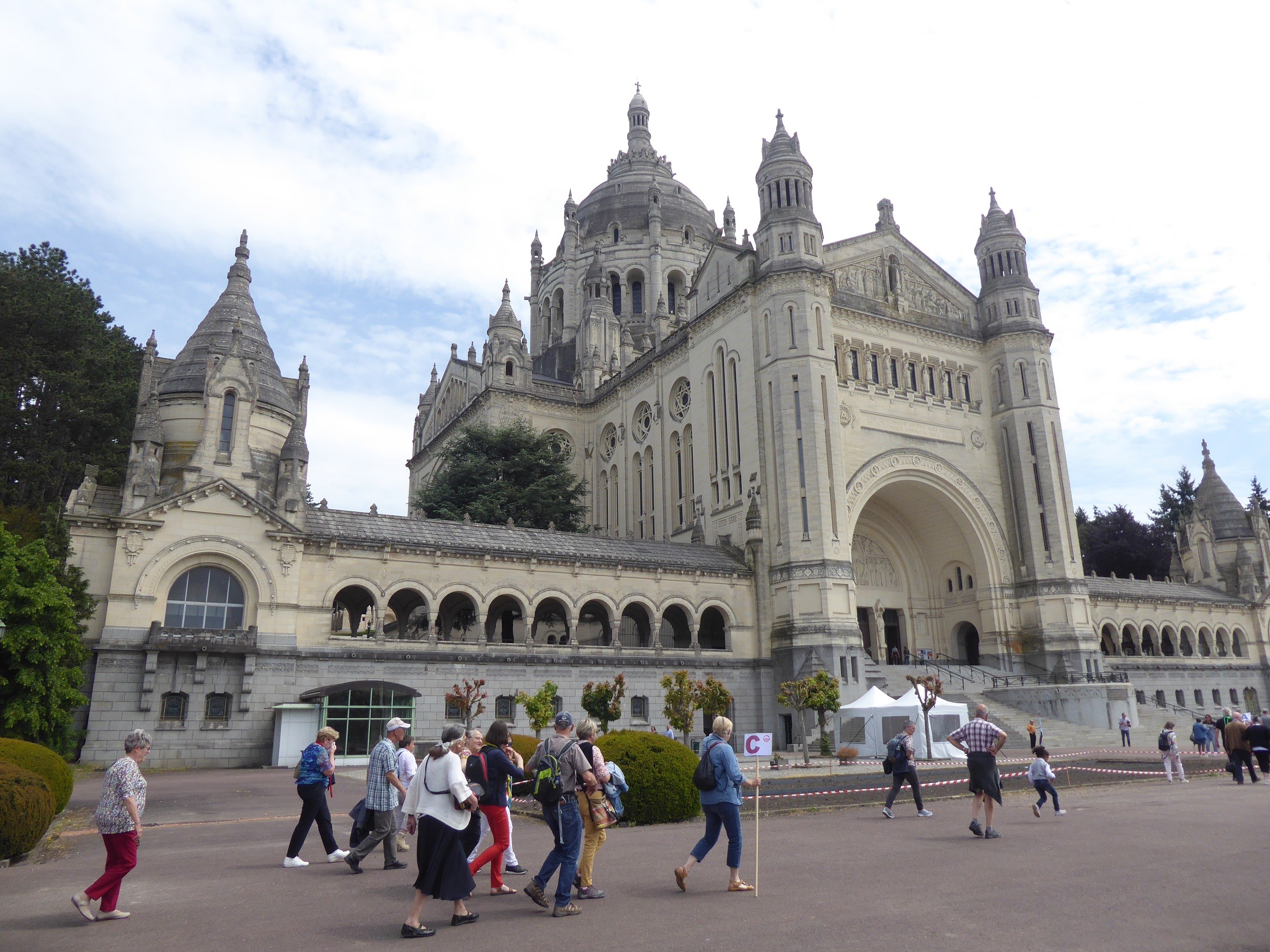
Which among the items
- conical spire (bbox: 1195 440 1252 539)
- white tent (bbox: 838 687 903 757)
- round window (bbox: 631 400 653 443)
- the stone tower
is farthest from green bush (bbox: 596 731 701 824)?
conical spire (bbox: 1195 440 1252 539)

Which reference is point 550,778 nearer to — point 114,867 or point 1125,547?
point 114,867

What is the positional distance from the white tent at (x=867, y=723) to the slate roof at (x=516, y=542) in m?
8.52

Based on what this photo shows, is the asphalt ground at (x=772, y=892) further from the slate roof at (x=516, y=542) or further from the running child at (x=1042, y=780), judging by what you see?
the slate roof at (x=516, y=542)

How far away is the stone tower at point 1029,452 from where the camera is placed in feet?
149

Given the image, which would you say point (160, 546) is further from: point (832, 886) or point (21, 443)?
point (832, 886)

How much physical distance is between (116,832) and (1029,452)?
47.5 m

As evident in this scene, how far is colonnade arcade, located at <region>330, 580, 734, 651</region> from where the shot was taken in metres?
33.9

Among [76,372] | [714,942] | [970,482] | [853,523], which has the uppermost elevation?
[76,372]

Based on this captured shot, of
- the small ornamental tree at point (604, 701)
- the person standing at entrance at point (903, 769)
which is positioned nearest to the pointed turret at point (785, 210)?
the small ornamental tree at point (604, 701)

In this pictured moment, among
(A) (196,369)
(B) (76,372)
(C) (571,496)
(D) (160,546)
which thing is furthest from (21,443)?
(C) (571,496)

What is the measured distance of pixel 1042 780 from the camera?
15703mm

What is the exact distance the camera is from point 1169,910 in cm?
863

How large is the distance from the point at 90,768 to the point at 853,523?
103 ft

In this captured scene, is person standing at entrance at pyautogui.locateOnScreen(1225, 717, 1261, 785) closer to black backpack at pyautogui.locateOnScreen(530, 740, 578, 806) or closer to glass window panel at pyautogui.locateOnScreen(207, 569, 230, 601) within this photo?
black backpack at pyautogui.locateOnScreen(530, 740, 578, 806)
